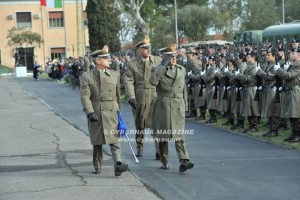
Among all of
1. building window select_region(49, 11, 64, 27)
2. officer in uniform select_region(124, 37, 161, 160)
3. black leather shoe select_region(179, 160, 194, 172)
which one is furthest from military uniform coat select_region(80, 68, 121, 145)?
building window select_region(49, 11, 64, 27)

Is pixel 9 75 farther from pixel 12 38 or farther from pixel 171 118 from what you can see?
pixel 171 118

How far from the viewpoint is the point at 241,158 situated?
414 inches

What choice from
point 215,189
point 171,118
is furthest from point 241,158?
point 215,189

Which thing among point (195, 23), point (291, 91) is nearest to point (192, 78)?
point (291, 91)

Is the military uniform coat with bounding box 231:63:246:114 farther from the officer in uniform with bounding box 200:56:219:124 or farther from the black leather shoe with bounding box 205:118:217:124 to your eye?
the black leather shoe with bounding box 205:118:217:124

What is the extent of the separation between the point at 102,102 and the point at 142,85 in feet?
5.28

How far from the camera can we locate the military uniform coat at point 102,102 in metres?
9.40

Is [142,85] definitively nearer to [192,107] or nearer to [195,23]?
[192,107]

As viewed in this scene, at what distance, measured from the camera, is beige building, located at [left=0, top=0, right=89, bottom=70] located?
7238cm

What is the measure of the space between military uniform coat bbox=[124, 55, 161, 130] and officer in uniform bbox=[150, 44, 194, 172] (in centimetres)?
123

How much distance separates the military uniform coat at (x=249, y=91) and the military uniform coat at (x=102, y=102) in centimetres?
492

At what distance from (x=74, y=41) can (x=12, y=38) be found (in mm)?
8707

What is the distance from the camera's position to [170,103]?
31.4 feet

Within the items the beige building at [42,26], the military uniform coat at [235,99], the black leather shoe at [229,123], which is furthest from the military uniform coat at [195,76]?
the beige building at [42,26]
